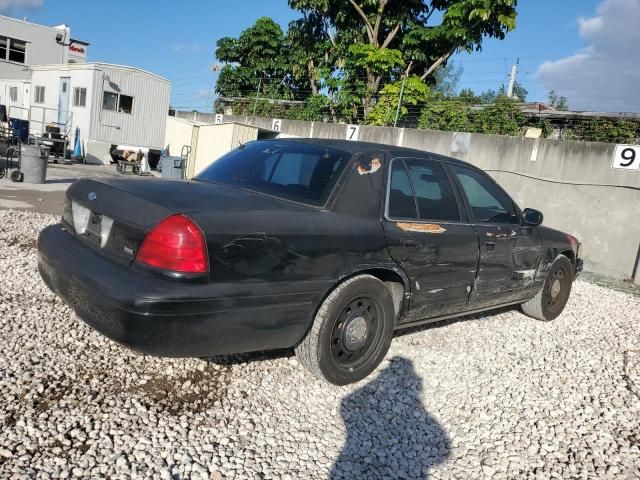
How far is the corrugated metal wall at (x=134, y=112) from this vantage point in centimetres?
1941

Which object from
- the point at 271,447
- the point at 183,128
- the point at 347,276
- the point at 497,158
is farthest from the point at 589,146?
the point at 183,128

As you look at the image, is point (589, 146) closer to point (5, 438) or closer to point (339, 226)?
point (339, 226)

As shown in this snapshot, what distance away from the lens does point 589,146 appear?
921 centimetres

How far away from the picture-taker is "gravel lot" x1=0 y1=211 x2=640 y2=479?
2.52m

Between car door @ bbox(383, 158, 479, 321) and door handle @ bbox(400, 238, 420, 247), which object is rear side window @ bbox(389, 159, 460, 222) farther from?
door handle @ bbox(400, 238, 420, 247)

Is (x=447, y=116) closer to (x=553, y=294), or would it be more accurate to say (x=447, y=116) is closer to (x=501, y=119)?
(x=501, y=119)

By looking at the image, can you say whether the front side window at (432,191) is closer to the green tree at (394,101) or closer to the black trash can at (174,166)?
the green tree at (394,101)

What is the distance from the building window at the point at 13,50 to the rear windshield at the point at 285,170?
32.5m

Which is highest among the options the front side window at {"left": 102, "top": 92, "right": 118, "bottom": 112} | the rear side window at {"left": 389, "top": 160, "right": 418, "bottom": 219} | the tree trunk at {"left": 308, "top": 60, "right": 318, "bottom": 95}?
the tree trunk at {"left": 308, "top": 60, "right": 318, "bottom": 95}

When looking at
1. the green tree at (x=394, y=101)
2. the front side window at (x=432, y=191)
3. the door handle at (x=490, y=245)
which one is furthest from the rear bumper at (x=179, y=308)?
the green tree at (x=394, y=101)

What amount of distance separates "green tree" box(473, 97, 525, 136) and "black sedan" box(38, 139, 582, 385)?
804 centimetres

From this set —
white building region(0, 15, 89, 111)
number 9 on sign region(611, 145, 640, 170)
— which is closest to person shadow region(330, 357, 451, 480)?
number 9 on sign region(611, 145, 640, 170)

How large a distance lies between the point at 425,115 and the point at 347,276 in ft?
36.4

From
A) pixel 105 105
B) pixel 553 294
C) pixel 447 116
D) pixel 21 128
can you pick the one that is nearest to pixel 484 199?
pixel 553 294
